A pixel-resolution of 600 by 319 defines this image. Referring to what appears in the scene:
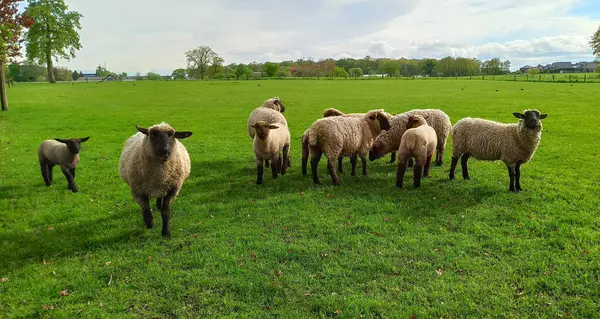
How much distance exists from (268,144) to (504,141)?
594 cm

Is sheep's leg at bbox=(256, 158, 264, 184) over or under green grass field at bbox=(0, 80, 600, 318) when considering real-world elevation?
over

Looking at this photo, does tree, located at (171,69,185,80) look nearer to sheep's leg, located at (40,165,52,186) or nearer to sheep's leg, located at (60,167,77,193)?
sheep's leg, located at (40,165,52,186)

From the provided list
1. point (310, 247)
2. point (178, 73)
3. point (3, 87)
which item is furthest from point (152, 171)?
point (178, 73)

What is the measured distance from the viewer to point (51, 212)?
815 centimetres

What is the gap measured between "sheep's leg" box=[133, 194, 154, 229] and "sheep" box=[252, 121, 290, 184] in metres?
3.37

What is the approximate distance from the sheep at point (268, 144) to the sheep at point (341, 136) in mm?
993

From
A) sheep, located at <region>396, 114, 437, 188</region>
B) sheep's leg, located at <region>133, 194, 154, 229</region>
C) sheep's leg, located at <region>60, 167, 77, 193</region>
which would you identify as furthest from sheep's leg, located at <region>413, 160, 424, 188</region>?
sheep's leg, located at <region>60, 167, 77, 193</region>

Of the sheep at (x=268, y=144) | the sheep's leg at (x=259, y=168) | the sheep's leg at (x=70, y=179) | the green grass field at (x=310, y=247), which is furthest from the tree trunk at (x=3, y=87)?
the sheep's leg at (x=259, y=168)

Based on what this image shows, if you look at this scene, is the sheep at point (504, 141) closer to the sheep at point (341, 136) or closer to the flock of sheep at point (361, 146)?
the flock of sheep at point (361, 146)

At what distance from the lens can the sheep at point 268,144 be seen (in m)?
9.50

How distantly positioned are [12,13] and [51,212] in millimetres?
15542

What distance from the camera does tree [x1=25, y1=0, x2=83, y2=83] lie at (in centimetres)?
6531

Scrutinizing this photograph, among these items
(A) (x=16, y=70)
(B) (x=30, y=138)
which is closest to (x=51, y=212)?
(B) (x=30, y=138)

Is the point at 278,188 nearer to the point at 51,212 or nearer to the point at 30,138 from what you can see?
the point at 51,212
